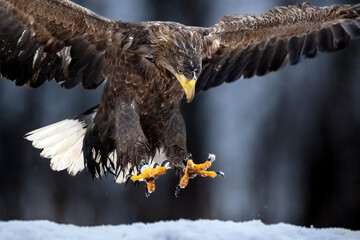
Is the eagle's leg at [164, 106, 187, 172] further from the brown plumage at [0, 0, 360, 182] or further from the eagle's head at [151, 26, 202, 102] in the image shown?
the eagle's head at [151, 26, 202, 102]

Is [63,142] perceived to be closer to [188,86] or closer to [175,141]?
[175,141]

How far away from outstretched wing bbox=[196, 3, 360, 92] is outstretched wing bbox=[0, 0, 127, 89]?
1.89ft

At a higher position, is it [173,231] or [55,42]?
[55,42]

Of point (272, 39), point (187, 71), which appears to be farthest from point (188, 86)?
point (272, 39)

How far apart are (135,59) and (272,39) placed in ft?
3.12

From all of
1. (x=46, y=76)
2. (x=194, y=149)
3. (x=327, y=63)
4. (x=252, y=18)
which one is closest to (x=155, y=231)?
(x=194, y=149)

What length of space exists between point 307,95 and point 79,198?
72.4 inches

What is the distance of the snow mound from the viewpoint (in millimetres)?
2895

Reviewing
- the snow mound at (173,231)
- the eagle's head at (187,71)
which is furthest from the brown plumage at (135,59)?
the snow mound at (173,231)

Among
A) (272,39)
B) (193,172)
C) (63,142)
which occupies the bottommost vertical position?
(193,172)

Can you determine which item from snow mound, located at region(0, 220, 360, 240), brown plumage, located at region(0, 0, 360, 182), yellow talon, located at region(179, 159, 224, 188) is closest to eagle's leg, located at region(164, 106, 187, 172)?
brown plumage, located at region(0, 0, 360, 182)

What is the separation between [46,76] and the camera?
273 centimetres

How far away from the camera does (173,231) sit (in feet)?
9.68

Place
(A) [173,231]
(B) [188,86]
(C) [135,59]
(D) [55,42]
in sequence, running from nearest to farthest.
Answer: (B) [188,86] < (C) [135,59] < (D) [55,42] < (A) [173,231]
